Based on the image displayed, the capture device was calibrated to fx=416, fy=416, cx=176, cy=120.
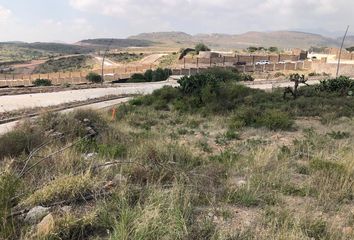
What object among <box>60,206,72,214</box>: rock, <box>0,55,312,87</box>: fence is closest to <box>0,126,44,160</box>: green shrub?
<box>60,206,72,214</box>: rock

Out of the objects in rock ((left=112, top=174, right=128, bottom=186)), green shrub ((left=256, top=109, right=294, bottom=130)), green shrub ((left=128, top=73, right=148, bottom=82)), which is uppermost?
rock ((left=112, top=174, right=128, bottom=186))

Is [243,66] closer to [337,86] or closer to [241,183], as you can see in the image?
[337,86]

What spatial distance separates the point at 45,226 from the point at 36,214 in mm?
424

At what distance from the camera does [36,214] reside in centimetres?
463

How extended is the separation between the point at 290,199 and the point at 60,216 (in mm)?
3335

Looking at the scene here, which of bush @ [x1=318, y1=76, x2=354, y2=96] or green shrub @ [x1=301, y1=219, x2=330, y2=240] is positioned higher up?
green shrub @ [x1=301, y1=219, x2=330, y2=240]

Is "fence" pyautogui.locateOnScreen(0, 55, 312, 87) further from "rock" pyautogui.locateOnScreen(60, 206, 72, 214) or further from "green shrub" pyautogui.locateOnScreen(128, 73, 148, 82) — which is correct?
"rock" pyautogui.locateOnScreen(60, 206, 72, 214)

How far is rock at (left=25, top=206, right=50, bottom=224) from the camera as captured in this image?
15.0ft

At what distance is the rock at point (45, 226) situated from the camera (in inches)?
165

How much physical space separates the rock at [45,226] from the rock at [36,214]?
21 centimetres

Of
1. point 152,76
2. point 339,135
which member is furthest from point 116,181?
point 152,76

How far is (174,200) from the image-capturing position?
507cm

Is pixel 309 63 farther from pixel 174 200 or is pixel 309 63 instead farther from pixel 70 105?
pixel 174 200

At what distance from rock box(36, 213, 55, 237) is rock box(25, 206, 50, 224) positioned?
206mm
